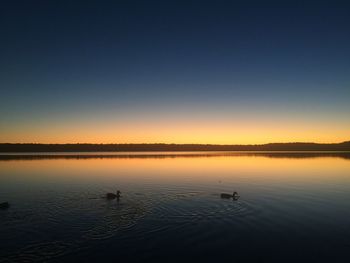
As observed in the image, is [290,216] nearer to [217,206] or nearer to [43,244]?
[217,206]

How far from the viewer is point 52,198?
25250mm

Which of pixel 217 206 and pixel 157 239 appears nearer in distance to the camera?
pixel 157 239

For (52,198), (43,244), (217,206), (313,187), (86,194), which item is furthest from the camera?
(313,187)

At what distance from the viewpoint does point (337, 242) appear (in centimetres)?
1528

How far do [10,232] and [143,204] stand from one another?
9.49 m

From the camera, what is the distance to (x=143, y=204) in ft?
76.8

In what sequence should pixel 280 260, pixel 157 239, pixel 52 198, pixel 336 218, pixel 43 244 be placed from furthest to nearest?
pixel 52 198 → pixel 336 218 → pixel 157 239 → pixel 43 244 → pixel 280 260

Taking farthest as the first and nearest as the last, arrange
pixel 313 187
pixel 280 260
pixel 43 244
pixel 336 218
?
pixel 313 187, pixel 336 218, pixel 43 244, pixel 280 260

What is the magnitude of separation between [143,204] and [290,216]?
9655 millimetres

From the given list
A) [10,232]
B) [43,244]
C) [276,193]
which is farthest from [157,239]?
[276,193]

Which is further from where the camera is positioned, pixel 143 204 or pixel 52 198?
pixel 52 198

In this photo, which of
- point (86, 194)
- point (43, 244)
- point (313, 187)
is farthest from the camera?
point (313, 187)

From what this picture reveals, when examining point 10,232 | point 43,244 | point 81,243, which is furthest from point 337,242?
point 10,232

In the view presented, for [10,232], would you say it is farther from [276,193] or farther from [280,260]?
[276,193]
